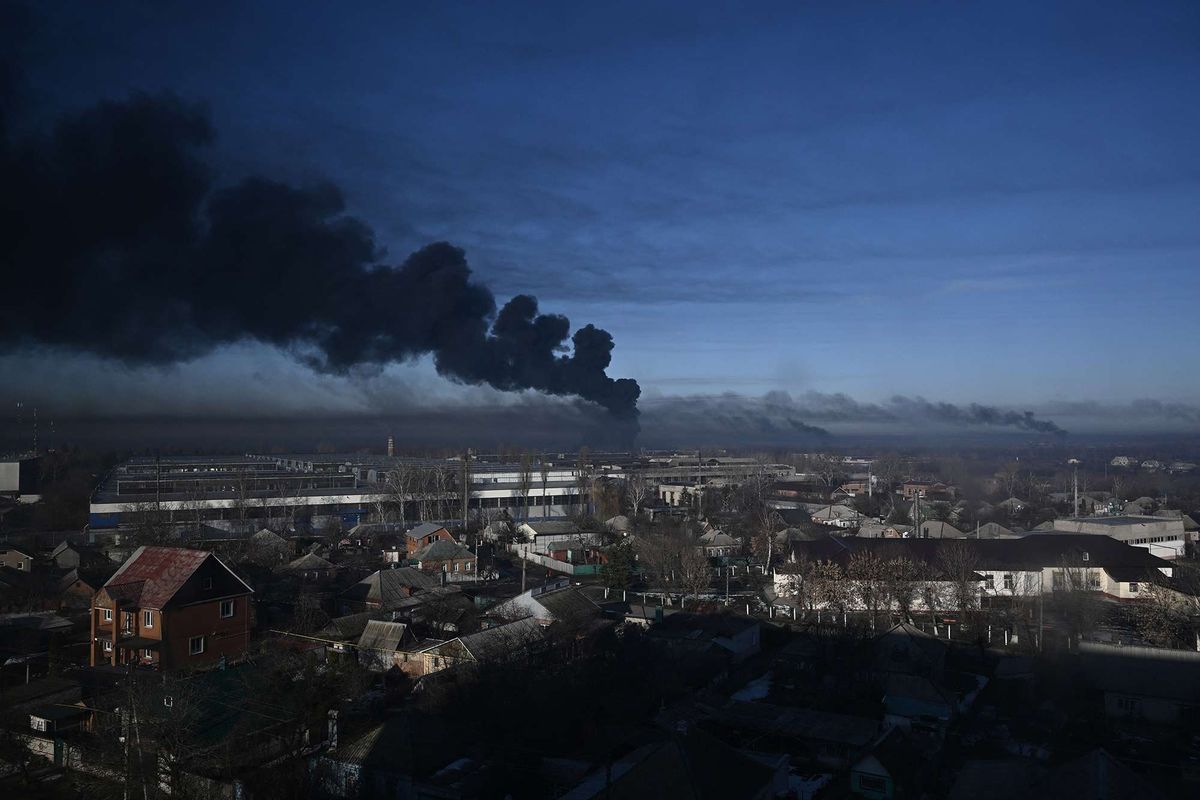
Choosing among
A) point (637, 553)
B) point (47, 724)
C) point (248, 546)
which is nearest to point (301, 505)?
point (248, 546)

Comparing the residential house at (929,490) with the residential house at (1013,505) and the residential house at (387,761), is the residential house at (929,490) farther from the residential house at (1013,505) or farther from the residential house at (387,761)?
the residential house at (387,761)

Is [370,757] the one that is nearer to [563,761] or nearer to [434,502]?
[563,761]

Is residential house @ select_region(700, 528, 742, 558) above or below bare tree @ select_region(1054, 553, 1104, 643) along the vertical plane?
below

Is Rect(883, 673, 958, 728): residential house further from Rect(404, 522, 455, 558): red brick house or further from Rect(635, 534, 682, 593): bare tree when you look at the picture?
Rect(404, 522, 455, 558): red brick house

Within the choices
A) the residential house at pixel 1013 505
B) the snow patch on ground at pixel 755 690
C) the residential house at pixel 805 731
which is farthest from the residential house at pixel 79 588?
the residential house at pixel 1013 505

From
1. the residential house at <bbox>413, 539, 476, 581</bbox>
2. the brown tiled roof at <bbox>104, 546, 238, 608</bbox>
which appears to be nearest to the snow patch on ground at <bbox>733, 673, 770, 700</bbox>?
the brown tiled roof at <bbox>104, 546, 238, 608</bbox>
